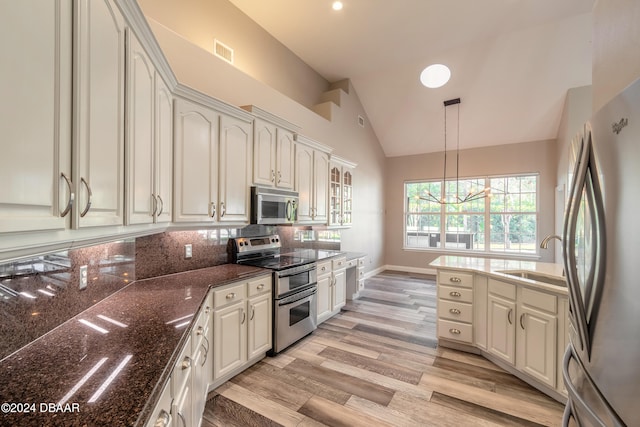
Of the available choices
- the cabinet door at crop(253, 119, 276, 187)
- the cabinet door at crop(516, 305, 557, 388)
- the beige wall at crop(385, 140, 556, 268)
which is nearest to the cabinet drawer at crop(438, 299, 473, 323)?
the cabinet door at crop(516, 305, 557, 388)

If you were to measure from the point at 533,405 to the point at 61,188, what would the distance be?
3.30 meters

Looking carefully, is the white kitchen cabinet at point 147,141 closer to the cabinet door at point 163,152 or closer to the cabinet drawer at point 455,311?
the cabinet door at point 163,152

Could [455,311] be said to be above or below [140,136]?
below

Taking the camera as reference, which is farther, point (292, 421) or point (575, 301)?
point (292, 421)

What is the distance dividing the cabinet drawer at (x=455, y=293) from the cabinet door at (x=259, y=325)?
1.93 metres

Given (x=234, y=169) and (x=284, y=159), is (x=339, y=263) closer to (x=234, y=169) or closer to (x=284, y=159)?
(x=284, y=159)

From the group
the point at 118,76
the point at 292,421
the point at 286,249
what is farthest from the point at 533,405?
the point at 118,76

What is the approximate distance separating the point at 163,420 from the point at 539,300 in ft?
9.01

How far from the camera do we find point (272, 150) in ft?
10.7

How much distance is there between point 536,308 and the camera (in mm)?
2406

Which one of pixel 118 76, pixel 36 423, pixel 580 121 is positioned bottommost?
pixel 36 423

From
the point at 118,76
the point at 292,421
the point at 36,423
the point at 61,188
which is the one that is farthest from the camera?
the point at 292,421

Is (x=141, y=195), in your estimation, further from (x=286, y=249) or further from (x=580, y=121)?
(x=580, y=121)

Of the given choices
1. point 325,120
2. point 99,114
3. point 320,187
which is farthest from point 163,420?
point 325,120
